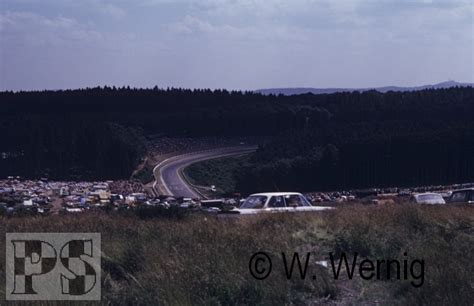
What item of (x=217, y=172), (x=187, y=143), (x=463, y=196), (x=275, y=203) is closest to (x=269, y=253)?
(x=275, y=203)

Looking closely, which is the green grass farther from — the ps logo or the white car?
the ps logo

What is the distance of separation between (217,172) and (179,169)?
3442 mm

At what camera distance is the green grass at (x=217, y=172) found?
186 ft

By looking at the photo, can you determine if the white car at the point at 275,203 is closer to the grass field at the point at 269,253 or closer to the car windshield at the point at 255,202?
the car windshield at the point at 255,202

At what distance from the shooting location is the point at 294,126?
72.9 m

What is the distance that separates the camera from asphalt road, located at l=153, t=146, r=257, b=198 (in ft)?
160

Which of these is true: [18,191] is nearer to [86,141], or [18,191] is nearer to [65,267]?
[86,141]

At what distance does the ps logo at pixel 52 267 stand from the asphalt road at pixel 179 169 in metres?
32.5

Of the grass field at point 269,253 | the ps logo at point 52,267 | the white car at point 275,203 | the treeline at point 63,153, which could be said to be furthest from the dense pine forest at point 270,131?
the ps logo at point 52,267

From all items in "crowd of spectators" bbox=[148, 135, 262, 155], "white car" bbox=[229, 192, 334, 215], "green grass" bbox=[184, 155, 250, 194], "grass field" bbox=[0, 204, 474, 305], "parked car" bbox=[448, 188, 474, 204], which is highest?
"grass field" bbox=[0, 204, 474, 305]

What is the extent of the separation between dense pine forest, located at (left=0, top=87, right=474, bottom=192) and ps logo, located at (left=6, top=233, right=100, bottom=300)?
34.8 metres

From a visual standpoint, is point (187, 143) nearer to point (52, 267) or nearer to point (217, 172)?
point (217, 172)

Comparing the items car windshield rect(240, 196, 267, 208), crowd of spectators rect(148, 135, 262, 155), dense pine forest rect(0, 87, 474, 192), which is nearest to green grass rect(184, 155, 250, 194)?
dense pine forest rect(0, 87, 474, 192)

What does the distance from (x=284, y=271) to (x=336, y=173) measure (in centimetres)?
4074
